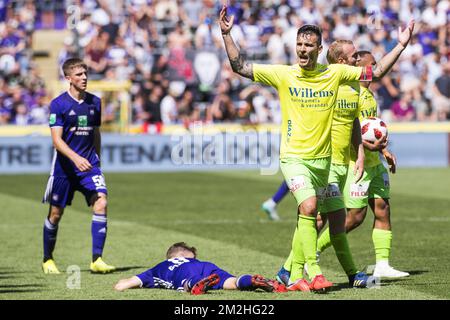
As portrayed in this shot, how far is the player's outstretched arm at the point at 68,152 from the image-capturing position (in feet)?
37.7

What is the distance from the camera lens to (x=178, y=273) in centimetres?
967

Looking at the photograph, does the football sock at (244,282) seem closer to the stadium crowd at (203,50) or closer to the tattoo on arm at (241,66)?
the tattoo on arm at (241,66)

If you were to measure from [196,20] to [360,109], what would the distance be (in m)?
20.9

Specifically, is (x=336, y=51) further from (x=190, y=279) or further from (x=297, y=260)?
(x=190, y=279)

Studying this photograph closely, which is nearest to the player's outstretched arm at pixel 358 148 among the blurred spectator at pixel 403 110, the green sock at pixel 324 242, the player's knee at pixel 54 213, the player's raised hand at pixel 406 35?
the green sock at pixel 324 242

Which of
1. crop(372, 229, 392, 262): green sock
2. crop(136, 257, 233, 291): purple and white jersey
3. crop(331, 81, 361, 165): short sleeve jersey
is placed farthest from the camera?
crop(372, 229, 392, 262): green sock

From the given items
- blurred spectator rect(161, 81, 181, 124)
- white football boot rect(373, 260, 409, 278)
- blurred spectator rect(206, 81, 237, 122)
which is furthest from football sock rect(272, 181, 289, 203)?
blurred spectator rect(206, 81, 237, 122)

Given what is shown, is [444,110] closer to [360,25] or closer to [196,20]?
[360,25]

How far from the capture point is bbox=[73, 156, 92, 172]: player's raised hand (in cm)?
1148

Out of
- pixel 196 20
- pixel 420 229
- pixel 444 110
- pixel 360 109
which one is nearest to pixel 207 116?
pixel 196 20

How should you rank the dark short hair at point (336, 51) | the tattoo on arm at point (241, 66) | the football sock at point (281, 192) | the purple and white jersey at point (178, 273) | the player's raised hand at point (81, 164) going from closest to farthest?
the tattoo on arm at point (241, 66) < the purple and white jersey at point (178, 273) < the dark short hair at point (336, 51) < the player's raised hand at point (81, 164) < the football sock at point (281, 192)

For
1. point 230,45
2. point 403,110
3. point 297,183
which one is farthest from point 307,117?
point 403,110

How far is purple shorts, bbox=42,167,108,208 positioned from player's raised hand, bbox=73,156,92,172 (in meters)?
0.37

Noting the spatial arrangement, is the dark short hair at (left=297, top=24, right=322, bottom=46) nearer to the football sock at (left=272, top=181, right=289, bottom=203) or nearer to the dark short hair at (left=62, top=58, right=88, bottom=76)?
the dark short hair at (left=62, top=58, right=88, bottom=76)
